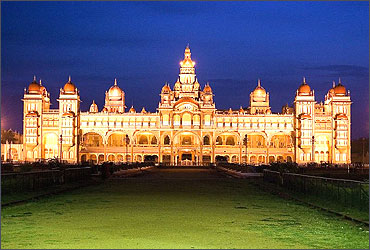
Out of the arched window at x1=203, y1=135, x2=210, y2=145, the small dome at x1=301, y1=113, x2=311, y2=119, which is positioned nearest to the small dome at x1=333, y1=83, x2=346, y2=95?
the small dome at x1=301, y1=113, x2=311, y2=119

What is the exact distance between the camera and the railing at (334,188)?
17.6m

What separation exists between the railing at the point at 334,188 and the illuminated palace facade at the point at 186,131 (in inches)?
3073

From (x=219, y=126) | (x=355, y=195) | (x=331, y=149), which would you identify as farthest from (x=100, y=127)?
(x=355, y=195)

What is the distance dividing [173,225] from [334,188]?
781 centimetres

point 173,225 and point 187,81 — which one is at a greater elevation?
point 187,81

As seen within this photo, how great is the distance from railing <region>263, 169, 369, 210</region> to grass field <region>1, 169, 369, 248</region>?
3.82ft

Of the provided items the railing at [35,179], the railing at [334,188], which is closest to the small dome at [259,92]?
the railing at [35,179]

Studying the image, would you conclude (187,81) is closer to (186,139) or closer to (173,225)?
(186,139)

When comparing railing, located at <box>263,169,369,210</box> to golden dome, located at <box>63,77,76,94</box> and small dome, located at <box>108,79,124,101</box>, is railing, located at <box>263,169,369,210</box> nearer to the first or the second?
golden dome, located at <box>63,77,76,94</box>

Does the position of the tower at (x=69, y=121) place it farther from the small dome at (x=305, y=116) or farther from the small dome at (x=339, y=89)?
the small dome at (x=339, y=89)

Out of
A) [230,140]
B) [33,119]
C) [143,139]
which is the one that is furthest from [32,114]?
[230,140]

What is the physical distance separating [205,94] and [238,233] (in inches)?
4595

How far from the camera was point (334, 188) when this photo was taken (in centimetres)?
2052

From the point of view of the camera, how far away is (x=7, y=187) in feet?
79.6
